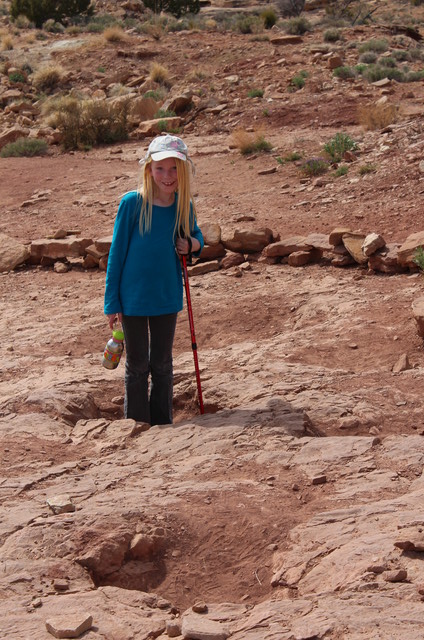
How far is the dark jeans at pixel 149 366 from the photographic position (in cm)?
505

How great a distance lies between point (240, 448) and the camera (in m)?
4.56

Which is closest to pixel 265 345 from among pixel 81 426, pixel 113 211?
pixel 81 426

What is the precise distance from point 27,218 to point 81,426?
6863mm

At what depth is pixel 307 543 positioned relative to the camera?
3.53 metres

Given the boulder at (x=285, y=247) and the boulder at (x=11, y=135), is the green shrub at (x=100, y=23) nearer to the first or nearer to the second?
the boulder at (x=11, y=135)

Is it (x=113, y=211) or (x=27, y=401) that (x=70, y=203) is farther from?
(x=27, y=401)

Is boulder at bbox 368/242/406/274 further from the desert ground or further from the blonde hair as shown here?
the blonde hair

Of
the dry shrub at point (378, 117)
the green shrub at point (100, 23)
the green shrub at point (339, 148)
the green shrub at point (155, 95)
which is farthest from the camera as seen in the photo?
the green shrub at point (100, 23)

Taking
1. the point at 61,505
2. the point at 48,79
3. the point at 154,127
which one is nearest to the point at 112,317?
the point at 61,505

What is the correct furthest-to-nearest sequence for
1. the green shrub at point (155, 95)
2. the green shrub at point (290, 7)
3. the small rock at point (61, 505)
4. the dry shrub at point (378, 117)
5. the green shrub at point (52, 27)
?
1. the green shrub at point (290, 7)
2. the green shrub at point (52, 27)
3. the green shrub at point (155, 95)
4. the dry shrub at point (378, 117)
5. the small rock at point (61, 505)

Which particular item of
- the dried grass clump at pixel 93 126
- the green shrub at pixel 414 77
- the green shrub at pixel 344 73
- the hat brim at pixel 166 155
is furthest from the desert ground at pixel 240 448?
the green shrub at pixel 414 77

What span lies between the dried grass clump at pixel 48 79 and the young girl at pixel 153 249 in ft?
60.1

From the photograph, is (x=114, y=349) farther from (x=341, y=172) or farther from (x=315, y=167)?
(x=315, y=167)

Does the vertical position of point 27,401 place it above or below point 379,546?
below
